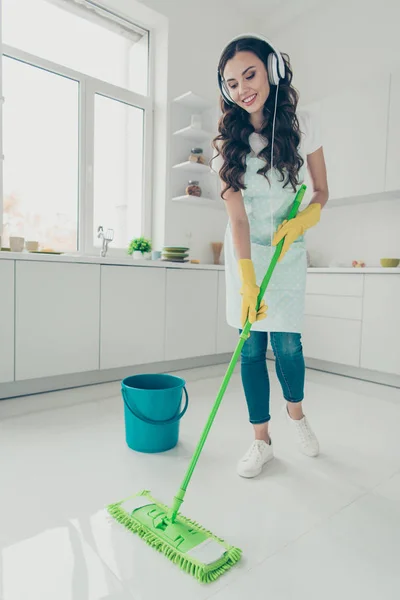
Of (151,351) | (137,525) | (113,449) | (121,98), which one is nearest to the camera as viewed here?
(137,525)

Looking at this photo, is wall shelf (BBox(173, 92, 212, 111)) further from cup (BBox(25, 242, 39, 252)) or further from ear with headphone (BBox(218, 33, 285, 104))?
ear with headphone (BBox(218, 33, 285, 104))

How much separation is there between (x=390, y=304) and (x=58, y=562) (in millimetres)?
2262

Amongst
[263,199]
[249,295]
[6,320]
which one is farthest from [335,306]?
[6,320]

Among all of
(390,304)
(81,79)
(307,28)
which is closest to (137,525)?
(390,304)

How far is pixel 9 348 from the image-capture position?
212 cm

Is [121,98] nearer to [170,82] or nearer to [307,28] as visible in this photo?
[170,82]

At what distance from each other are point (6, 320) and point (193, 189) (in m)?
1.80

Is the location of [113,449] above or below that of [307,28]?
below

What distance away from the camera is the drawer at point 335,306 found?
9.02 feet

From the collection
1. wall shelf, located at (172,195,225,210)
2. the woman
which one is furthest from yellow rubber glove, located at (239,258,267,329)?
wall shelf, located at (172,195,225,210)

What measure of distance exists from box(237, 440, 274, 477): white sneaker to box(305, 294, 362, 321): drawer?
1.55 metres

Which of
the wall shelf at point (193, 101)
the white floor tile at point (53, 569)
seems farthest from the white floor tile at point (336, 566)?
the wall shelf at point (193, 101)

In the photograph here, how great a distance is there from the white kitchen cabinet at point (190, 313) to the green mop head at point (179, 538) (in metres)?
1.71

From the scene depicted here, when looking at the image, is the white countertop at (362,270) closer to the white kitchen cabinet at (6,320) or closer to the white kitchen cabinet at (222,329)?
the white kitchen cabinet at (222,329)
